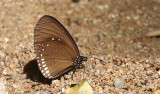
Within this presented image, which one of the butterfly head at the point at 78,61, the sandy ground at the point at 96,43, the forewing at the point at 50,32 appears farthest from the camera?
the butterfly head at the point at 78,61

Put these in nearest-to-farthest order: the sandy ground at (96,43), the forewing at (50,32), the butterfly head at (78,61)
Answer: the forewing at (50,32)
the sandy ground at (96,43)
the butterfly head at (78,61)

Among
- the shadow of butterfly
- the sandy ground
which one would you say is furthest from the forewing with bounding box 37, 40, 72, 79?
the sandy ground

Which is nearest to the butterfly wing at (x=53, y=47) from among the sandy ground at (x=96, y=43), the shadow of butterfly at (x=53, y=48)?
the shadow of butterfly at (x=53, y=48)

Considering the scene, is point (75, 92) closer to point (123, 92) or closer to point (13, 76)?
point (123, 92)

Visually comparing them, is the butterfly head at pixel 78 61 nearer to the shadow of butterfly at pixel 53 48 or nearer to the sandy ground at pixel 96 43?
the shadow of butterfly at pixel 53 48

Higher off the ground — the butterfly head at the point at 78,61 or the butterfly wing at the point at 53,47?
→ the butterfly wing at the point at 53,47

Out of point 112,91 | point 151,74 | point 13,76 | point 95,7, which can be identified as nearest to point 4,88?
point 13,76
